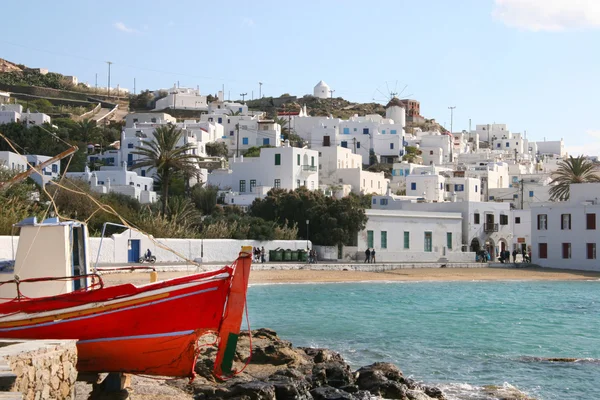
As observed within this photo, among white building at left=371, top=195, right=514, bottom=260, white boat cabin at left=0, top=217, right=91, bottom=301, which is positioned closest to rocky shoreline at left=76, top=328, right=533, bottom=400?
white boat cabin at left=0, top=217, right=91, bottom=301

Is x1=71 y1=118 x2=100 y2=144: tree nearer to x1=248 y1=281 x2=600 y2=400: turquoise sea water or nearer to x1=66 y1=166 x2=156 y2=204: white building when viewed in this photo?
x1=66 y1=166 x2=156 y2=204: white building

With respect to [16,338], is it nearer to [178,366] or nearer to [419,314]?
[178,366]

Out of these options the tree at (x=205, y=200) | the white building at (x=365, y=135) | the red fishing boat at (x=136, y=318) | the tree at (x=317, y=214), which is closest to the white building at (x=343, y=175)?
the white building at (x=365, y=135)

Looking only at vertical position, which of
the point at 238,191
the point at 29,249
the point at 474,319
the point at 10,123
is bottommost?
the point at 474,319

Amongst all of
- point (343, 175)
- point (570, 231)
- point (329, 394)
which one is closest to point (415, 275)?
point (570, 231)

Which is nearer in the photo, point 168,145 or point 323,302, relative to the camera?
point 323,302

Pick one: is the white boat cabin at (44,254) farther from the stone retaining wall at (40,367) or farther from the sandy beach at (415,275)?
the sandy beach at (415,275)

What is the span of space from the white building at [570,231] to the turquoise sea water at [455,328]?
1034 cm

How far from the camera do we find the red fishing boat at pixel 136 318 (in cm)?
1138

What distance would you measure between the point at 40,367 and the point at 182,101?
11609cm

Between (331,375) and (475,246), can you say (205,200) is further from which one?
(331,375)

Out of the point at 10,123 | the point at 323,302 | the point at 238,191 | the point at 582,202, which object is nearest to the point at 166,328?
the point at 323,302

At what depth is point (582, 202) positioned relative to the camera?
55406 mm

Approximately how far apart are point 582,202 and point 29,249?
4912cm
